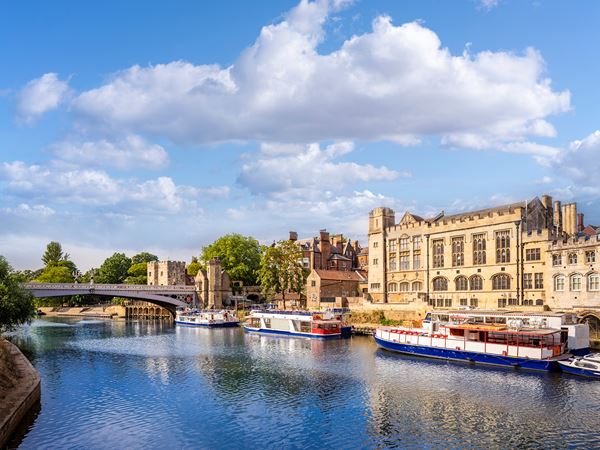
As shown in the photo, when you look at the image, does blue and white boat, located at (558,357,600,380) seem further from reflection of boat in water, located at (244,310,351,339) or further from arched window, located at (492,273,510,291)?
reflection of boat in water, located at (244,310,351,339)

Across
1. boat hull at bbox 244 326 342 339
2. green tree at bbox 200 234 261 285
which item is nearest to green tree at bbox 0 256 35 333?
boat hull at bbox 244 326 342 339

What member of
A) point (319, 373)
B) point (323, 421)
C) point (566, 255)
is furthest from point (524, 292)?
point (323, 421)

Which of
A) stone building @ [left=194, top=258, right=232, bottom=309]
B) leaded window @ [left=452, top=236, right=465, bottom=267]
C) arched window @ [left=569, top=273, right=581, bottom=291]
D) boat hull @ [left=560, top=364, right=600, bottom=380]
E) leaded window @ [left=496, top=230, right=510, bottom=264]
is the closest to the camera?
boat hull @ [left=560, top=364, right=600, bottom=380]

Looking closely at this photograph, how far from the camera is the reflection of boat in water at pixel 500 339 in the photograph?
52.5 m

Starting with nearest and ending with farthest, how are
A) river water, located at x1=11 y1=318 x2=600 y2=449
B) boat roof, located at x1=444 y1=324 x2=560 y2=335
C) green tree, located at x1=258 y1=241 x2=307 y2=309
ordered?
1. river water, located at x1=11 y1=318 x2=600 y2=449
2. boat roof, located at x1=444 y1=324 x2=560 y2=335
3. green tree, located at x1=258 y1=241 x2=307 y2=309

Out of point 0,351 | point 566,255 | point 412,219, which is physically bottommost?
point 0,351

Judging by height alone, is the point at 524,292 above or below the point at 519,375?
above

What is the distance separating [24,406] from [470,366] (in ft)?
125

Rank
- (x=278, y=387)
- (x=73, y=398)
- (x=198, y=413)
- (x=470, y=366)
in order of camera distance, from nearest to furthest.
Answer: (x=198, y=413), (x=73, y=398), (x=278, y=387), (x=470, y=366)

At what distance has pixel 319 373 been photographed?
A: 5022cm

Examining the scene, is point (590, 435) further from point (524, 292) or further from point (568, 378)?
point (524, 292)

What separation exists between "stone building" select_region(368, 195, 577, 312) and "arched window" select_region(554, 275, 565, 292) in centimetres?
90

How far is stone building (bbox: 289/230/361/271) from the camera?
5108 inches

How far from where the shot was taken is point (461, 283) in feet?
273
